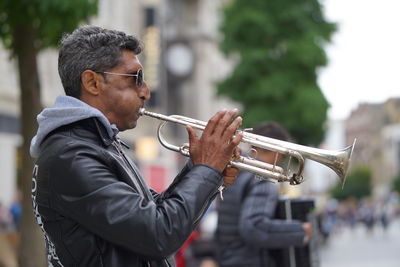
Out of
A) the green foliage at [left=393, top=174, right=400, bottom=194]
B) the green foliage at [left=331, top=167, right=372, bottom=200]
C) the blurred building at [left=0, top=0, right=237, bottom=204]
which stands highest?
the blurred building at [left=0, top=0, right=237, bottom=204]

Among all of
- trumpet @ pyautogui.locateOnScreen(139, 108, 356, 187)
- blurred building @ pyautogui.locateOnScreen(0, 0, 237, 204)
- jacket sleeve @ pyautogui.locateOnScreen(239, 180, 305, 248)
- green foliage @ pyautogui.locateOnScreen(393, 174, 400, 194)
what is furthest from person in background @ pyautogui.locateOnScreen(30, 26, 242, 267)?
green foliage @ pyautogui.locateOnScreen(393, 174, 400, 194)

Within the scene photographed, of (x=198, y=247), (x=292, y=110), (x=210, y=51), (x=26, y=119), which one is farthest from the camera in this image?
(x=210, y=51)

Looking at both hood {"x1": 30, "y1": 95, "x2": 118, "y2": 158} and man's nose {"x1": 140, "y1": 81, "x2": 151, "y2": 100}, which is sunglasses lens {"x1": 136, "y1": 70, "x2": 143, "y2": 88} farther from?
hood {"x1": 30, "y1": 95, "x2": 118, "y2": 158}

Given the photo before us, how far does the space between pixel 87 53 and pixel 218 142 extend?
56 centimetres

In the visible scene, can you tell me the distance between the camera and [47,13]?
24.5 feet

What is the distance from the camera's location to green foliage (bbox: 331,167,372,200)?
111062 millimetres

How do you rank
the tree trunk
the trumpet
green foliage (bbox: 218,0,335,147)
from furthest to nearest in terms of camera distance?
green foliage (bbox: 218,0,335,147)
the tree trunk
the trumpet

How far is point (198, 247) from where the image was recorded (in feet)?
29.7

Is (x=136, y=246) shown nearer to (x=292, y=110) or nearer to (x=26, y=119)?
(x=26, y=119)

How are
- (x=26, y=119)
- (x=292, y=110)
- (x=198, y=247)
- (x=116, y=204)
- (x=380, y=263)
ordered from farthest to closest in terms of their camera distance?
(x=292, y=110) < (x=380, y=263) < (x=198, y=247) < (x=26, y=119) < (x=116, y=204)

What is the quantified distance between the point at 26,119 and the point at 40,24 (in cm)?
101

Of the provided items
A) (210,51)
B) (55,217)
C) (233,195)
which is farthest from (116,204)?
(210,51)

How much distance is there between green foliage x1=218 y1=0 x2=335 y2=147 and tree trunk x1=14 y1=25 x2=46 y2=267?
21.6m

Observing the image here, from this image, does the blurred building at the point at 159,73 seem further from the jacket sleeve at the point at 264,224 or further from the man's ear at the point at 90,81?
the man's ear at the point at 90,81
